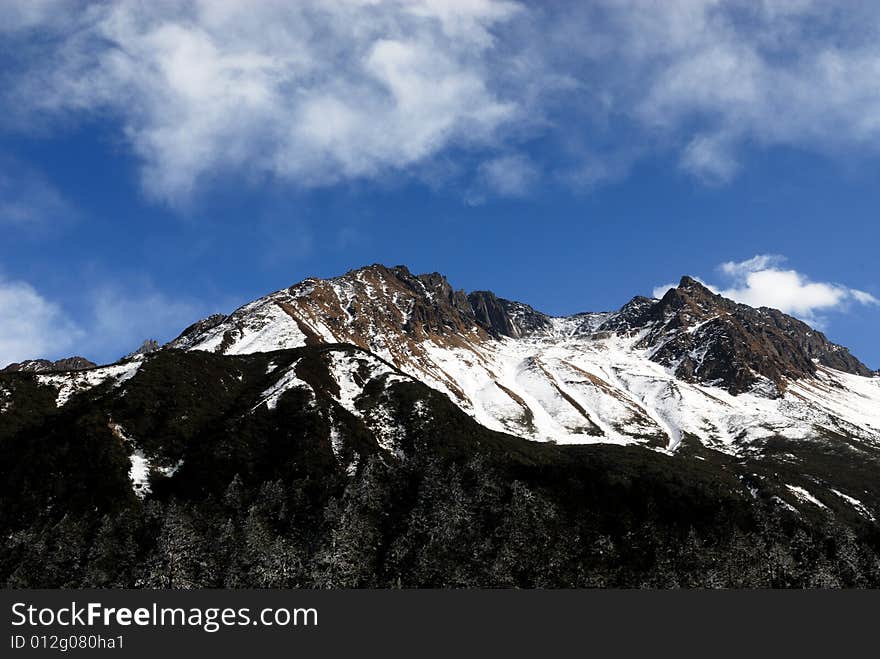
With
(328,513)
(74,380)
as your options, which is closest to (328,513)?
(328,513)

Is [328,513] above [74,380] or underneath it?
underneath

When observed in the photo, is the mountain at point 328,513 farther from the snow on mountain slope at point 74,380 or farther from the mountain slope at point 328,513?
the snow on mountain slope at point 74,380

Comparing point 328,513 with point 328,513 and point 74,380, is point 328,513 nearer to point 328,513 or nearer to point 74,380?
point 328,513

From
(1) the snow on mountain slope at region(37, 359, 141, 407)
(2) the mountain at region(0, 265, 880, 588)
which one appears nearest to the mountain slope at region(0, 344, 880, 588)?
(2) the mountain at region(0, 265, 880, 588)

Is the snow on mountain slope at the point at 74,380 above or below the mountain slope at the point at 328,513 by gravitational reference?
above

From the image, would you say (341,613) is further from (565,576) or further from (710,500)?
(710,500)

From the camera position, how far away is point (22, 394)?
179875 mm

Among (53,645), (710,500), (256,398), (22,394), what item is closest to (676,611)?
(710,500)

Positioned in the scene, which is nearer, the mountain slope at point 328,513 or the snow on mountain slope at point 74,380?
the mountain slope at point 328,513

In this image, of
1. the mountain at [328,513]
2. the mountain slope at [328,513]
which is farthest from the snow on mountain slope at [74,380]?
the mountain at [328,513]

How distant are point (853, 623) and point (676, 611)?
2378 cm

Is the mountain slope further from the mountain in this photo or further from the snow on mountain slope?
the snow on mountain slope

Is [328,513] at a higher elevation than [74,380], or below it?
below

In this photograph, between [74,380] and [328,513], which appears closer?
[328,513]
